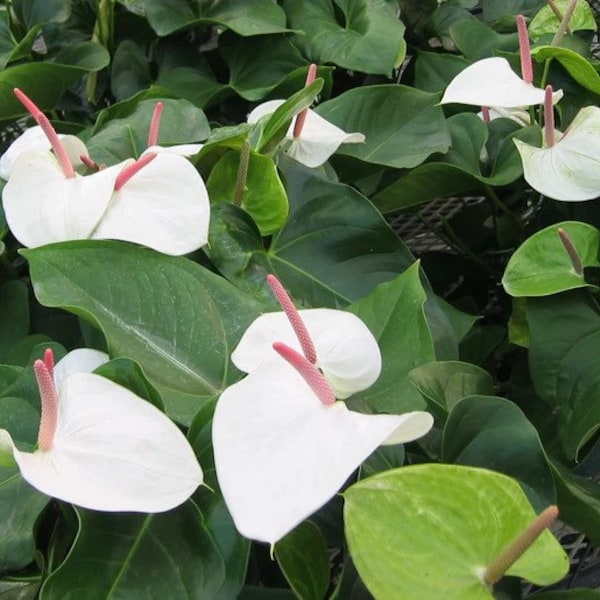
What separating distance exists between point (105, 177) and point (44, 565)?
0.24 metres

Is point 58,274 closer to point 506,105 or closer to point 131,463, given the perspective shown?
point 131,463

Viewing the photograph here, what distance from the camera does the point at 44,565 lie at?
46 centimetres

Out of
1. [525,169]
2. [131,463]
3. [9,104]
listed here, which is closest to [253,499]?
[131,463]

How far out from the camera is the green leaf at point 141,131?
642mm

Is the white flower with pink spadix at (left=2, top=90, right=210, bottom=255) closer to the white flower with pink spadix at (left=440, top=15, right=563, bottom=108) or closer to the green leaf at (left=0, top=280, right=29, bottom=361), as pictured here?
the green leaf at (left=0, top=280, right=29, bottom=361)

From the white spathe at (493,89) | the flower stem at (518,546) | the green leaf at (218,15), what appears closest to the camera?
the flower stem at (518,546)

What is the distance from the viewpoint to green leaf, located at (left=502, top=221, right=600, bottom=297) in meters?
0.57

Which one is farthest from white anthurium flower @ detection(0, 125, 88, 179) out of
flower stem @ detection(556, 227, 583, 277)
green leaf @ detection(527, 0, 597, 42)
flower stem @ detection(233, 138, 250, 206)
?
green leaf @ detection(527, 0, 597, 42)

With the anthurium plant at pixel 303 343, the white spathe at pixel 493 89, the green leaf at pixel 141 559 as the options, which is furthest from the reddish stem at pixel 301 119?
the green leaf at pixel 141 559

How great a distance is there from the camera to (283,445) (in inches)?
12.4

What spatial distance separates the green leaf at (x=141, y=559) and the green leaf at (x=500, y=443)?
14 centimetres

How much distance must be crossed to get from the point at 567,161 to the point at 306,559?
350mm

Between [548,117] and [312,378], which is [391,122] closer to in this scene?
[548,117]

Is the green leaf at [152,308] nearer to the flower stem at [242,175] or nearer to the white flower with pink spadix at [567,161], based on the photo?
the flower stem at [242,175]
